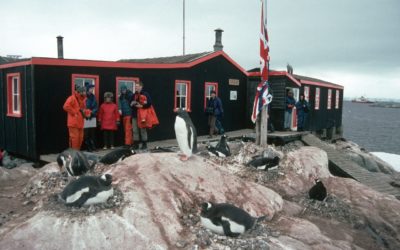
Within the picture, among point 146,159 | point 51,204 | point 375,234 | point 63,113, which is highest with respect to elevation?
point 63,113

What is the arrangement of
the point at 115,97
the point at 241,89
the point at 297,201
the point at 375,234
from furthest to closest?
1. the point at 241,89
2. the point at 115,97
3. the point at 297,201
4. the point at 375,234

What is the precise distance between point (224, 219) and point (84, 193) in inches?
104

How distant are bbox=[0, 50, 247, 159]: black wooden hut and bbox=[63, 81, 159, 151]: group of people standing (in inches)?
28.0

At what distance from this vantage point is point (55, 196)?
7.62m

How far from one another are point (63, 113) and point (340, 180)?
9.72 meters

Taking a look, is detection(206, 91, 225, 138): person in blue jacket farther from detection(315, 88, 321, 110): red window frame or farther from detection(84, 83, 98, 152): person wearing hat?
detection(315, 88, 321, 110): red window frame

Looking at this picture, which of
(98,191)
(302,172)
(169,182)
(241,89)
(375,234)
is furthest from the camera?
(241,89)

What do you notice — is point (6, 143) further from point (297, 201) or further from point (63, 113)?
point (297, 201)

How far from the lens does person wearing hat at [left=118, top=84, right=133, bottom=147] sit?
531 inches

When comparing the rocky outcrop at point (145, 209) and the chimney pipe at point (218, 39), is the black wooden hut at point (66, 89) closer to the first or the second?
the chimney pipe at point (218, 39)

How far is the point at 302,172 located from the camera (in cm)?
1278

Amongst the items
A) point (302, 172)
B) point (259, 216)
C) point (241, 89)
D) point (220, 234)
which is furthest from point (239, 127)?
point (220, 234)

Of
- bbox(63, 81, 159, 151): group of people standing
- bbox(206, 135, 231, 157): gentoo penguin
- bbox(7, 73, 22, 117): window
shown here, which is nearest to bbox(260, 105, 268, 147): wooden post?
bbox(206, 135, 231, 157): gentoo penguin

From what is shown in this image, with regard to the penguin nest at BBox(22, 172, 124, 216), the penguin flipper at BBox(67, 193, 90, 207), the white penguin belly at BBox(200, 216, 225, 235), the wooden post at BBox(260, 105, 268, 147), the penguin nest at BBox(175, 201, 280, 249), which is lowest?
the penguin nest at BBox(175, 201, 280, 249)
